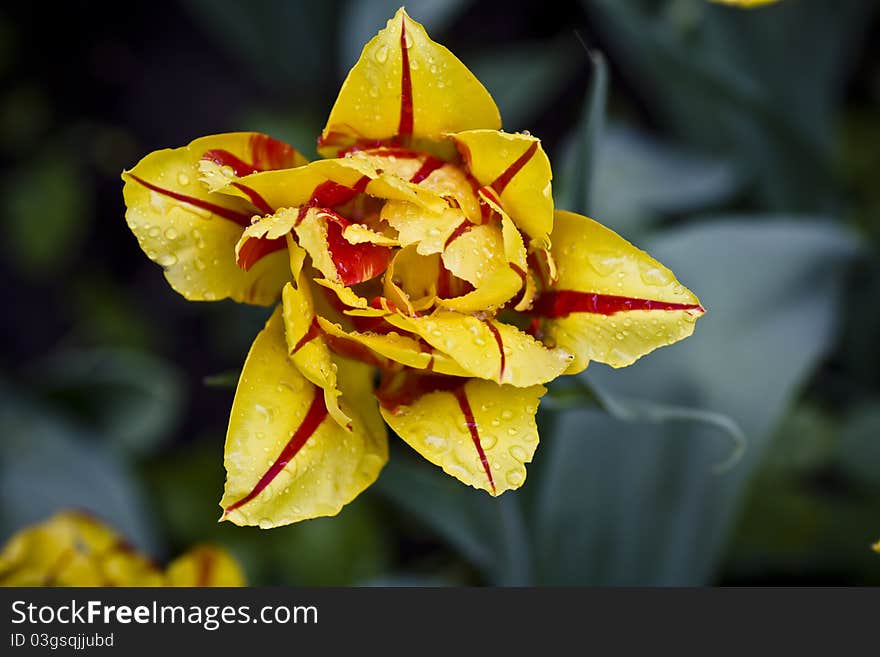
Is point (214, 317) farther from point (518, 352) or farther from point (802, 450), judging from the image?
point (518, 352)

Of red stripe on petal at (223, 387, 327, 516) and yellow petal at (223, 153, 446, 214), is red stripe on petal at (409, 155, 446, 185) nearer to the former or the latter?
yellow petal at (223, 153, 446, 214)

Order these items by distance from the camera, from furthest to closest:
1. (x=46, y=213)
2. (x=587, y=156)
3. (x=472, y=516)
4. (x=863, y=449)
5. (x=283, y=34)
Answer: (x=46, y=213), (x=283, y=34), (x=863, y=449), (x=472, y=516), (x=587, y=156)

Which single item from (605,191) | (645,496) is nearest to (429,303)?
(645,496)

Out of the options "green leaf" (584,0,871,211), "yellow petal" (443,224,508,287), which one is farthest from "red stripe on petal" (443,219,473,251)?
"green leaf" (584,0,871,211)

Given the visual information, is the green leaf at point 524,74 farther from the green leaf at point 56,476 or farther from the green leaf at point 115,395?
the green leaf at point 56,476

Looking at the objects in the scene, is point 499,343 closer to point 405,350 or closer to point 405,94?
point 405,350

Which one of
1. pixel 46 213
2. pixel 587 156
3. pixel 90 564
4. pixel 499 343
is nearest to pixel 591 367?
pixel 587 156
